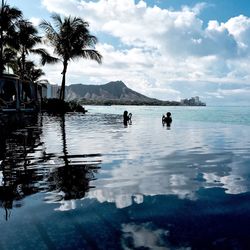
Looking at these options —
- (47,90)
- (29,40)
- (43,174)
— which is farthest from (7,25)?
(47,90)

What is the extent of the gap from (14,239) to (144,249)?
1.70 m

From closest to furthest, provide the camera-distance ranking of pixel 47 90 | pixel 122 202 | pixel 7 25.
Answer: pixel 122 202 < pixel 7 25 < pixel 47 90

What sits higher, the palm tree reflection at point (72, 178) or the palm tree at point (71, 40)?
the palm tree at point (71, 40)

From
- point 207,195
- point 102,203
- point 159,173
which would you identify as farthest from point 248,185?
point 102,203

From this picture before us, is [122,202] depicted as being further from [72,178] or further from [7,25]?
[7,25]

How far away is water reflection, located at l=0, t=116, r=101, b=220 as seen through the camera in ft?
22.0

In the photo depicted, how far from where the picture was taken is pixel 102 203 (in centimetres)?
632

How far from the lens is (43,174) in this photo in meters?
8.52

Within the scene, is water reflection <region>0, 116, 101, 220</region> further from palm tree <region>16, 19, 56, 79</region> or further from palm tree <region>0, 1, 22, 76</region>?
palm tree <region>16, 19, 56, 79</region>

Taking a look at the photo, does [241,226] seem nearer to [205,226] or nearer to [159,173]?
[205,226]

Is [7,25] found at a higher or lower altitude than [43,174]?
higher

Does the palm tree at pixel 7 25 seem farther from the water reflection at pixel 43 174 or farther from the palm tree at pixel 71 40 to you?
the water reflection at pixel 43 174

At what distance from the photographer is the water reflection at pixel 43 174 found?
6.71 metres

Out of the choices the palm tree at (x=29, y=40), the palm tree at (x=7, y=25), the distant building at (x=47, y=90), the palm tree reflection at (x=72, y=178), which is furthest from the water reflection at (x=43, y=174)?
the distant building at (x=47, y=90)
